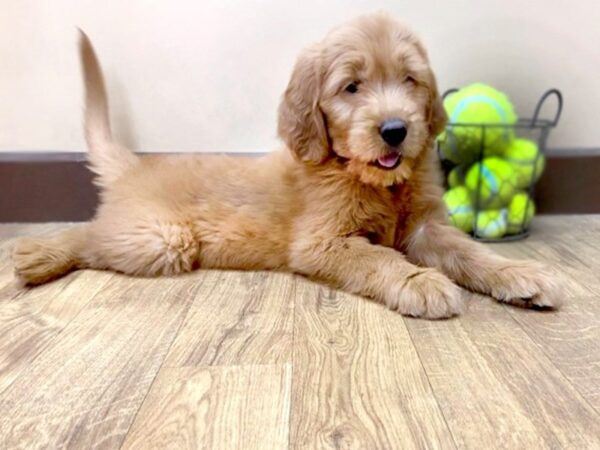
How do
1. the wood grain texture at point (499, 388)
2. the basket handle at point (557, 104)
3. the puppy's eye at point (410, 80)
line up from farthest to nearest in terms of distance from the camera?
the basket handle at point (557, 104) < the puppy's eye at point (410, 80) < the wood grain texture at point (499, 388)

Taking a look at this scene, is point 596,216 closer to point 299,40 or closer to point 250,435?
point 299,40

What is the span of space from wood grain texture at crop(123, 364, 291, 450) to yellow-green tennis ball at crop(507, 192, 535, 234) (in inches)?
49.8

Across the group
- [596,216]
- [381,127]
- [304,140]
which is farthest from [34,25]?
[596,216]

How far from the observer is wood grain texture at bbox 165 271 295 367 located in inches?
47.4

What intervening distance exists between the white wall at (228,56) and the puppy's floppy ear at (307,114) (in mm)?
561

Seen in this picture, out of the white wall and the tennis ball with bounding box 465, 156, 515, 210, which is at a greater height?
the white wall

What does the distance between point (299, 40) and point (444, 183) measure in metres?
0.81

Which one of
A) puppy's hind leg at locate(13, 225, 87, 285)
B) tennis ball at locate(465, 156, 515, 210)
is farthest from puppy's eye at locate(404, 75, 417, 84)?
puppy's hind leg at locate(13, 225, 87, 285)

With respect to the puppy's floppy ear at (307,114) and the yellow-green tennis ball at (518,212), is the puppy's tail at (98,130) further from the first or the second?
the yellow-green tennis ball at (518,212)

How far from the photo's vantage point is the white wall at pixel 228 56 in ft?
7.17

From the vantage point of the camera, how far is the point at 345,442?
2.94 ft

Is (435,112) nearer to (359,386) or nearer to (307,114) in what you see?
(307,114)

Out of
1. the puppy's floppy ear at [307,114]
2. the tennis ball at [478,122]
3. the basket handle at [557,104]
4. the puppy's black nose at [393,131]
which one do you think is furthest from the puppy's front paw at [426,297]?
the basket handle at [557,104]

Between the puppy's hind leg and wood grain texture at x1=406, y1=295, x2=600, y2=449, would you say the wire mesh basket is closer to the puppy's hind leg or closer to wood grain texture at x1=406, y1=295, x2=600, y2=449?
wood grain texture at x1=406, y1=295, x2=600, y2=449
